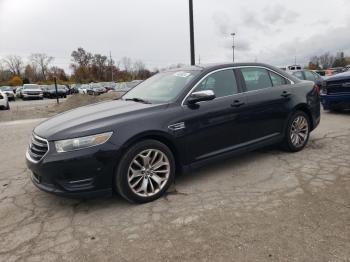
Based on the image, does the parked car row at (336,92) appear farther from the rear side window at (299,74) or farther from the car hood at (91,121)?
the car hood at (91,121)

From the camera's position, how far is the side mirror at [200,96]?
3.88 m

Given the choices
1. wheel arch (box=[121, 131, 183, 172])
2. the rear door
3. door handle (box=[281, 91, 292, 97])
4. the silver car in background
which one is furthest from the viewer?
the silver car in background

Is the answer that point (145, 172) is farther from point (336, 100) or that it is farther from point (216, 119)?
point (336, 100)

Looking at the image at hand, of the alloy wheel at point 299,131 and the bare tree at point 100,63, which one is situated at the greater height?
the bare tree at point 100,63

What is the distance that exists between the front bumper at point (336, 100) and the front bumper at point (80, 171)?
7.25 m

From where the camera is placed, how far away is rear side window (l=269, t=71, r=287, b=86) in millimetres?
5074

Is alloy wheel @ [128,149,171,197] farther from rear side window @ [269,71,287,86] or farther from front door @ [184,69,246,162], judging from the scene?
rear side window @ [269,71,287,86]

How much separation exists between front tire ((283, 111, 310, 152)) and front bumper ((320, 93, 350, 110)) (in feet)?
12.3

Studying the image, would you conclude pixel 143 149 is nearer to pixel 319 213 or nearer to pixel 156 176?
pixel 156 176

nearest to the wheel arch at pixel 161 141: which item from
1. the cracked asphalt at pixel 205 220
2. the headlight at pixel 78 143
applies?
the headlight at pixel 78 143

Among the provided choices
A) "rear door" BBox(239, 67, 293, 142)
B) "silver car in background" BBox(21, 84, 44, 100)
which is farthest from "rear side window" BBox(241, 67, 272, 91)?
"silver car in background" BBox(21, 84, 44, 100)

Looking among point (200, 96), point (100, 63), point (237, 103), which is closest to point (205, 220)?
point (200, 96)

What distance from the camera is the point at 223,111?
4219 millimetres

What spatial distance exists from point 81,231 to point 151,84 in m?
2.45
